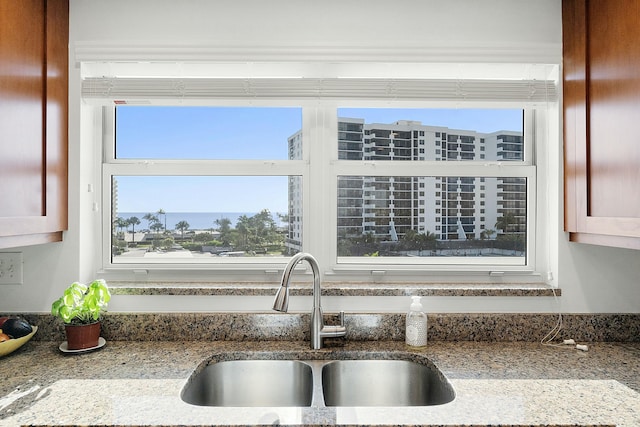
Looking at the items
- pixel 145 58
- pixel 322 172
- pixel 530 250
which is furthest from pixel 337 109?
pixel 530 250

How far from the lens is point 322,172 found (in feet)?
6.61

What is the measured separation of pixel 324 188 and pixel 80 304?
1028 millimetres

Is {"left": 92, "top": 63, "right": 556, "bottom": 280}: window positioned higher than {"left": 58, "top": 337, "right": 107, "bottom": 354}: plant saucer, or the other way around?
{"left": 92, "top": 63, "right": 556, "bottom": 280}: window

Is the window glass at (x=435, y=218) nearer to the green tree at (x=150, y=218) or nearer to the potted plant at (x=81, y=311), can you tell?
the green tree at (x=150, y=218)

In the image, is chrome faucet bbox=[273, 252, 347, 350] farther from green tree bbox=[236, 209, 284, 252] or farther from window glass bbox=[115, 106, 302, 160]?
window glass bbox=[115, 106, 302, 160]

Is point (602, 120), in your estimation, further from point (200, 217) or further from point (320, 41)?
point (200, 217)

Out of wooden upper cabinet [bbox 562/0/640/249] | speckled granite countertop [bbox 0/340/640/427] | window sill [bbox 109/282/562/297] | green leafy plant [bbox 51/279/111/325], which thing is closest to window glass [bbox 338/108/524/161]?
wooden upper cabinet [bbox 562/0/640/249]

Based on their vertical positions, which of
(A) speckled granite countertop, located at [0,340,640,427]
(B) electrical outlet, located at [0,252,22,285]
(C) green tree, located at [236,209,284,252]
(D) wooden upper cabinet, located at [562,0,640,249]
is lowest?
(A) speckled granite countertop, located at [0,340,640,427]

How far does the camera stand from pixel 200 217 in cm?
206

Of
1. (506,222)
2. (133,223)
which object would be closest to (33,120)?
(133,223)

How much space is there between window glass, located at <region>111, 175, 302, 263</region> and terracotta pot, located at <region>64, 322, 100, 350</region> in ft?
1.37

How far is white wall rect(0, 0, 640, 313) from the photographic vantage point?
185 cm

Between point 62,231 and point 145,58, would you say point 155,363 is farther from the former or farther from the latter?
point 145,58

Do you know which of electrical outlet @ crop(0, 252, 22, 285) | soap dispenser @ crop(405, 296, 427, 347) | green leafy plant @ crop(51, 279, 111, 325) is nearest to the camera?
green leafy plant @ crop(51, 279, 111, 325)
